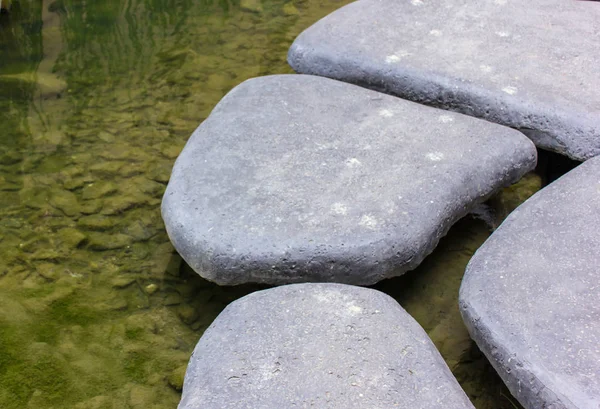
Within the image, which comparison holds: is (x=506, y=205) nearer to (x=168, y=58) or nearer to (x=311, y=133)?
(x=311, y=133)

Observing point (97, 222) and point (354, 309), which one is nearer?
point (354, 309)

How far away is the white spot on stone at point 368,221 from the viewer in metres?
1.39

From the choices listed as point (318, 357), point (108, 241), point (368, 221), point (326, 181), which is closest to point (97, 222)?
point (108, 241)

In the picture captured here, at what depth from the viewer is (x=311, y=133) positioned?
165 cm

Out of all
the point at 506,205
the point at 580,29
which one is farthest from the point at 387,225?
the point at 580,29

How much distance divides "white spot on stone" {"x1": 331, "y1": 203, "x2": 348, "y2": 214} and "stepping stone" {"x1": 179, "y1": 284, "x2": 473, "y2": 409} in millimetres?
180

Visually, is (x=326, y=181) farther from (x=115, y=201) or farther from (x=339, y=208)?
(x=115, y=201)

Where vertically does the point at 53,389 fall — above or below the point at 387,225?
below

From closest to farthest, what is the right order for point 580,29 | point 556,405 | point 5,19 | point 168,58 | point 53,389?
point 556,405 → point 53,389 → point 580,29 → point 168,58 → point 5,19

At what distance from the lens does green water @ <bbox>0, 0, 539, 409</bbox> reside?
1.40 metres

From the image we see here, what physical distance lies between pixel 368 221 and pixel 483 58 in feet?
2.31

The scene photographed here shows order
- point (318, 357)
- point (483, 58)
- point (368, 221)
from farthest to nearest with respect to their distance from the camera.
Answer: point (483, 58)
point (368, 221)
point (318, 357)

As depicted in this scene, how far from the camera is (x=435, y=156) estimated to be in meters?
1.56

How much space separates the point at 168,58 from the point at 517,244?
137 centimetres
